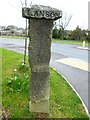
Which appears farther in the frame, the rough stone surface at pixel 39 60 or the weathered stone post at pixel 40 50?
the rough stone surface at pixel 39 60

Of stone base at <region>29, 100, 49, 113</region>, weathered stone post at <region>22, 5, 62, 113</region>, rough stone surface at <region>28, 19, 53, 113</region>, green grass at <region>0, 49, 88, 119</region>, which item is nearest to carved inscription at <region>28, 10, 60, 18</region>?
weathered stone post at <region>22, 5, 62, 113</region>

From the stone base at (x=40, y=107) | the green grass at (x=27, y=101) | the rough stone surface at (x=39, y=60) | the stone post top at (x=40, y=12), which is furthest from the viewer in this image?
the green grass at (x=27, y=101)

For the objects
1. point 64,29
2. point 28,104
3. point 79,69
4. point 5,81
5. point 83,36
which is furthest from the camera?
point 64,29

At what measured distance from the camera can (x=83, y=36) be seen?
39.2 m

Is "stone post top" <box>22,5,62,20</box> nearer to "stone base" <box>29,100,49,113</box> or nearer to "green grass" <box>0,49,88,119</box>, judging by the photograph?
"stone base" <box>29,100,49,113</box>

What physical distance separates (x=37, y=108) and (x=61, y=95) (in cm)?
146

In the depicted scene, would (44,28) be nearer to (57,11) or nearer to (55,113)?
(57,11)

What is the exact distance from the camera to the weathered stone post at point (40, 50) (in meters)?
4.23

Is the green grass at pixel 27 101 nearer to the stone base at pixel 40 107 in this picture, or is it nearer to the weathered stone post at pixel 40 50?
the stone base at pixel 40 107

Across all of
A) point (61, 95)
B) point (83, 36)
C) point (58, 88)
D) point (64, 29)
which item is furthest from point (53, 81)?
point (64, 29)

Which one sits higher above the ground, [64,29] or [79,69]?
[64,29]

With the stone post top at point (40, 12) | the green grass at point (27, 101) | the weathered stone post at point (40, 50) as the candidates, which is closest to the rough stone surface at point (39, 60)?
the weathered stone post at point (40, 50)

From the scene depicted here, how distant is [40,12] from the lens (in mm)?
4207

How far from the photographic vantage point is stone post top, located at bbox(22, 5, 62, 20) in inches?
165
